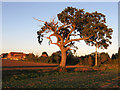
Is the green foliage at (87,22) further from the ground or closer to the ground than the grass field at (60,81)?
further from the ground

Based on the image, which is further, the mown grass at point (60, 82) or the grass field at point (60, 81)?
the grass field at point (60, 81)

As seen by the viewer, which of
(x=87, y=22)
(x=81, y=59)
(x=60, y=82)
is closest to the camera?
(x=60, y=82)

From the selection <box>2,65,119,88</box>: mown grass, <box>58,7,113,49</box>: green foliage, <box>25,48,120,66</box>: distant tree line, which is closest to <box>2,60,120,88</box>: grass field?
<box>2,65,119,88</box>: mown grass

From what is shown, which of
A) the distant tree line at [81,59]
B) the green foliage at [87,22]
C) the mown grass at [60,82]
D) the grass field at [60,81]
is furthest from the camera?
the distant tree line at [81,59]

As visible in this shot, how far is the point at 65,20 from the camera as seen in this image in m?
31.4

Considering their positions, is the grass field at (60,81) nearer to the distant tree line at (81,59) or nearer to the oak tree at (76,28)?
the oak tree at (76,28)

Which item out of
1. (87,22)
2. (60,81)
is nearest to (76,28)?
(87,22)

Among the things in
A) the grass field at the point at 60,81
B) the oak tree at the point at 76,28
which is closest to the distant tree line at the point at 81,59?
the oak tree at the point at 76,28

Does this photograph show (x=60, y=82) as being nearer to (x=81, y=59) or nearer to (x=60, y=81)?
(x=60, y=81)

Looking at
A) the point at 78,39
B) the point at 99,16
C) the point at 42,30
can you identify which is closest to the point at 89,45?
the point at 78,39

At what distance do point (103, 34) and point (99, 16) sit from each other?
341 centimetres

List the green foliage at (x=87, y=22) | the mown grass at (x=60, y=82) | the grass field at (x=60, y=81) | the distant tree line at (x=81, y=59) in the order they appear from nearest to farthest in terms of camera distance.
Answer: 1. the mown grass at (x=60, y=82)
2. the grass field at (x=60, y=81)
3. the green foliage at (x=87, y=22)
4. the distant tree line at (x=81, y=59)

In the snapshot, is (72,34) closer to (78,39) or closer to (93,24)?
(78,39)

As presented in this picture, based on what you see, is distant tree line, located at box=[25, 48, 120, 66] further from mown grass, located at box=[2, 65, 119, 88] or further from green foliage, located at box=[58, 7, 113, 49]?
mown grass, located at box=[2, 65, 119, 88]
